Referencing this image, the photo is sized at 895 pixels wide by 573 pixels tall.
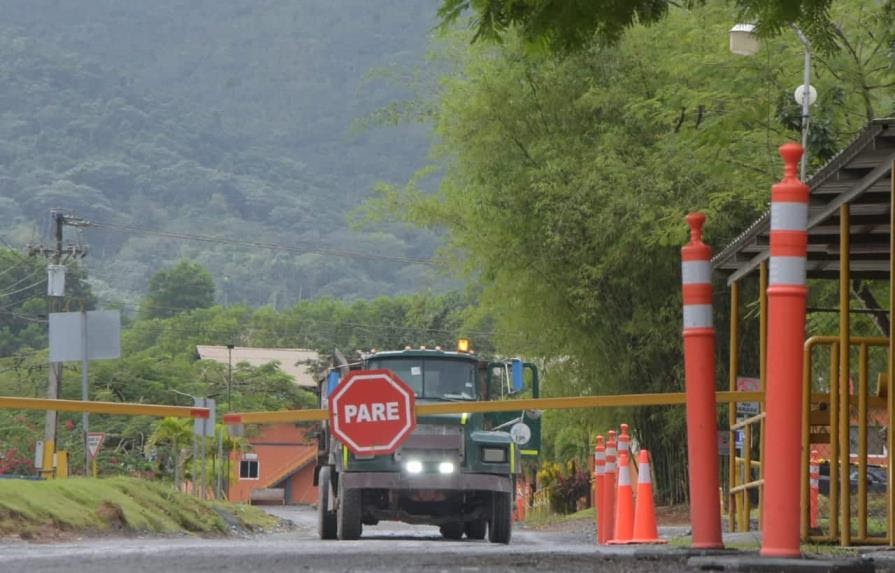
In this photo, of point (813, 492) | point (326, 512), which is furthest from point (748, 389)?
point (326, 512)

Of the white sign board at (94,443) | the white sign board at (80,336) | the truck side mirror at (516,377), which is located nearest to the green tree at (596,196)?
the truck side mirror at (516,377)

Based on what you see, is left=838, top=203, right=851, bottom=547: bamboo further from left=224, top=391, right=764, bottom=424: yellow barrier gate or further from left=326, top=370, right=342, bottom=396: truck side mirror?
left=326, top=370, right=342, bottom=396: truck side mirror

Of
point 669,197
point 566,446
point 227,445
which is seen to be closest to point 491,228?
point 669,197

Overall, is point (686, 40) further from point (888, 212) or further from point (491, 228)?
point (888, 212)

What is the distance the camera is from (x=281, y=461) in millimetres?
101875

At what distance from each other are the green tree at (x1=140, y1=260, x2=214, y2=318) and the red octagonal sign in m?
144

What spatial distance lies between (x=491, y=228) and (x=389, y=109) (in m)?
5.57

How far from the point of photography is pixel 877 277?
15.8 metres

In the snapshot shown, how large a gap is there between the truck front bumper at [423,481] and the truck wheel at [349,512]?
0.11 m

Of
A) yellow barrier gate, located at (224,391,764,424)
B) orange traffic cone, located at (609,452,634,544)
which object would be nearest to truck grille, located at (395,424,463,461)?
orange traffic cone, located at (609,452,634,544)

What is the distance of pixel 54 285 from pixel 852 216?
3551 cm

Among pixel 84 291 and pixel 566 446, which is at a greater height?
pixel 84 291

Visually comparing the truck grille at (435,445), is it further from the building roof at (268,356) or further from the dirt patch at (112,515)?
the building roof at (268,356)

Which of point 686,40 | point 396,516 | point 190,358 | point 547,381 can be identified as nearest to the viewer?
point 396,516
